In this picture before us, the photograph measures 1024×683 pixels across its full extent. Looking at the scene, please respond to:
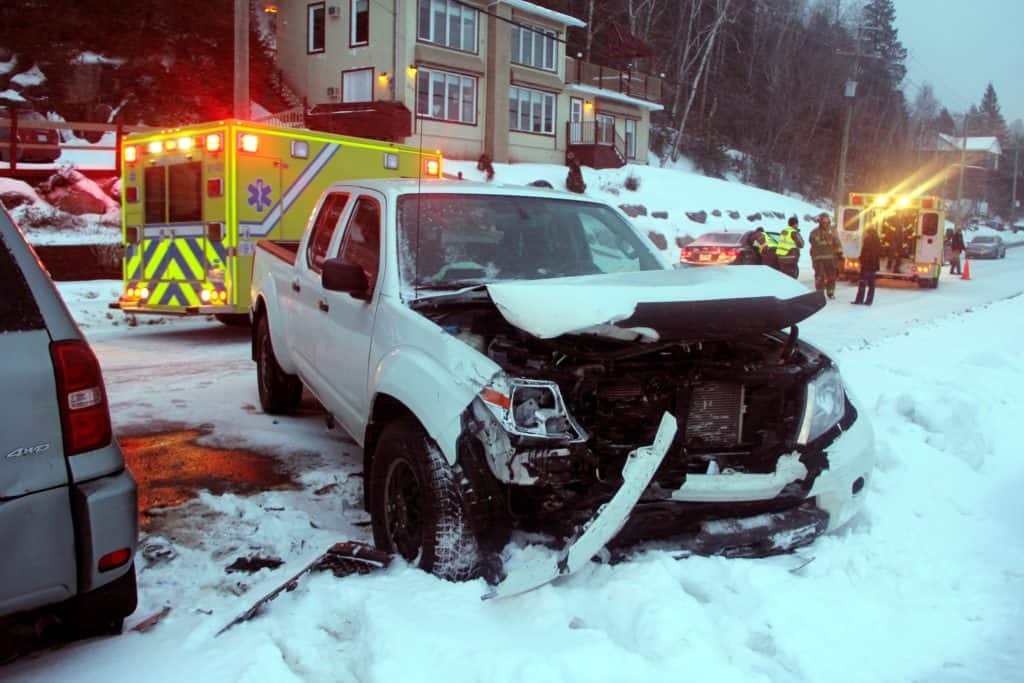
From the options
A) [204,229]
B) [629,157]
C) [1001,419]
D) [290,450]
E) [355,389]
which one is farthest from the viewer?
[629,157]

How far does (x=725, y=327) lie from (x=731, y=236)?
16795 mm

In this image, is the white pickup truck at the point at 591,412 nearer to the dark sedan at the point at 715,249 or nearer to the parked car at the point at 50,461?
the parked car at the point at 50,461

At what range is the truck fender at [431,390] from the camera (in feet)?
10.7

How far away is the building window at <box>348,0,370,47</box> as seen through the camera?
32719mm

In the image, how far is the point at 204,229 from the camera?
33.9 feet

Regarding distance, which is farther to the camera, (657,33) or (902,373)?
(657,33)

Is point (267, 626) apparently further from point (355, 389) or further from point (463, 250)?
point (463, 250)

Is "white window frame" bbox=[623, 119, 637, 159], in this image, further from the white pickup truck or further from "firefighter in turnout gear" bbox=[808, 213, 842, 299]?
the white pickup truck

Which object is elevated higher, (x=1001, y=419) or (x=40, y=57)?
(x=40, y=57)

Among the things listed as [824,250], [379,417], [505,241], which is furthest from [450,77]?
[379,417]

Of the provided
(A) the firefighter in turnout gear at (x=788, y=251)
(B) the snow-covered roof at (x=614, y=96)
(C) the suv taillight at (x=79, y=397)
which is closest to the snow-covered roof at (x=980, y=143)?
(B) the snow-covered roof at (x=614, y=96)

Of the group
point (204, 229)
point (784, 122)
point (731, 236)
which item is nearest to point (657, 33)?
point (784, 122)

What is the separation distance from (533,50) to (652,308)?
37455 millimetres

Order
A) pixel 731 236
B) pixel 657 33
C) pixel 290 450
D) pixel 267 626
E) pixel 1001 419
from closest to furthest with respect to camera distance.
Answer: pixel 267 626, pixel 290 450, pixel 1001 419, pixel 731 236, pixel 657 33
